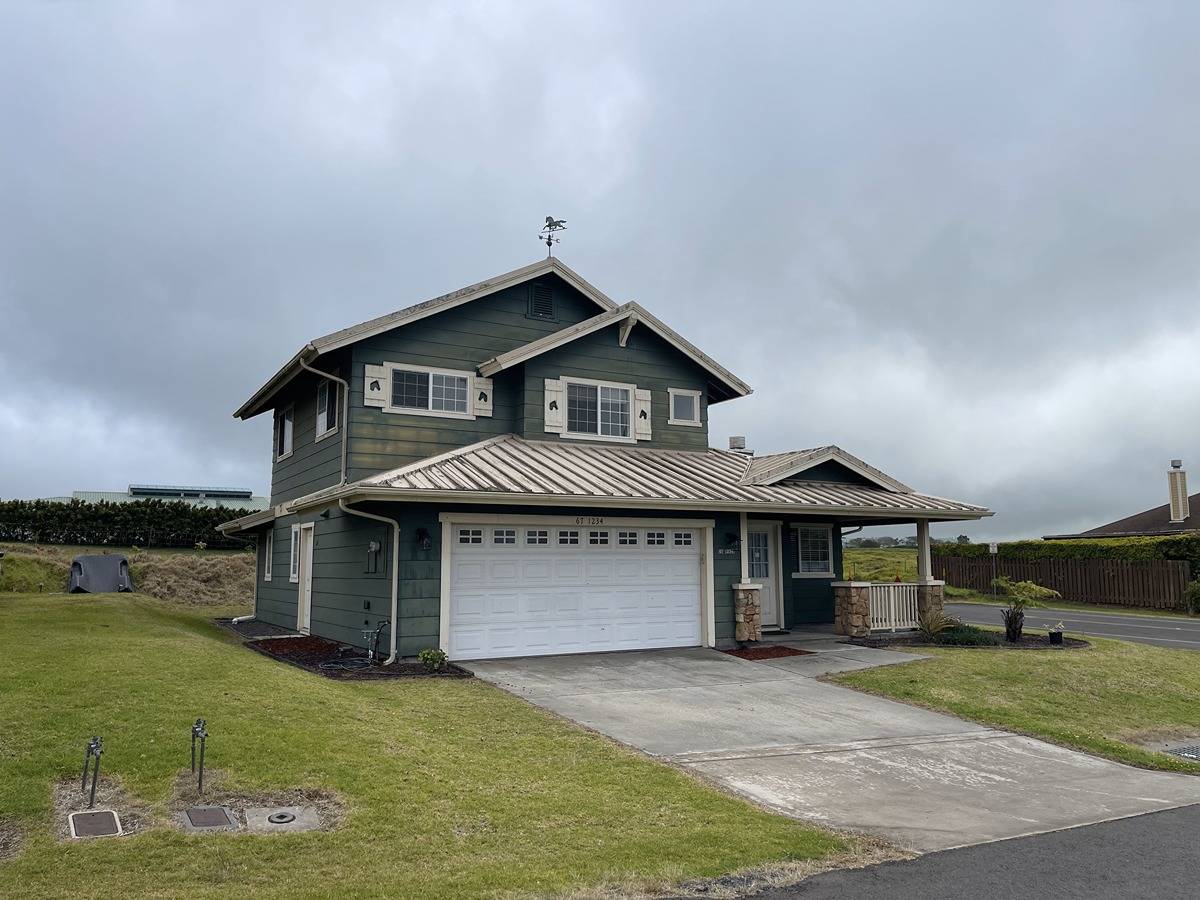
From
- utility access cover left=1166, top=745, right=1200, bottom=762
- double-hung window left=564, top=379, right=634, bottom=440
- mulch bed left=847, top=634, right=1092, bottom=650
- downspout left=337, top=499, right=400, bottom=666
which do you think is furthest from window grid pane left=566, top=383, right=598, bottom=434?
utility access cover left=1166, top=745, right=1200, bottom=762

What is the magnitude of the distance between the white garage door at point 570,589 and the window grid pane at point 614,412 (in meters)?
2.83

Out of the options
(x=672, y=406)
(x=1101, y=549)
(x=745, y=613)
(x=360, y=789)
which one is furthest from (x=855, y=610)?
(x=1101, y=549)

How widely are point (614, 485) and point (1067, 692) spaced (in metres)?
7.62

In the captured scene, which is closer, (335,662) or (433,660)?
(433,660)

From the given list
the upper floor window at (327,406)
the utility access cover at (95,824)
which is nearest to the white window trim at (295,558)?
the upper floor window at (327,406)

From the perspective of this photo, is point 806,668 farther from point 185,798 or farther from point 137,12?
point 137,12

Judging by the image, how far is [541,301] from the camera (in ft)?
61.1

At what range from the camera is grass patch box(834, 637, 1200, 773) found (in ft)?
36.0

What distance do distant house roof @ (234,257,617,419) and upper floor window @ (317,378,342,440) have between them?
61cm

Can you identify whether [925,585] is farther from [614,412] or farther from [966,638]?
[614,412]

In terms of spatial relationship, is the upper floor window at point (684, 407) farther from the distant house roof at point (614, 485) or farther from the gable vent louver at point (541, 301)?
the gable vent louver at point (541, 301)

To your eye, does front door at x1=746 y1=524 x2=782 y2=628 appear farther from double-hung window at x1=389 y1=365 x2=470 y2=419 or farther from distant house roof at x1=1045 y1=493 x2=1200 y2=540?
distant house roof at x1=1045 y1=493 x2=1200 y2=540

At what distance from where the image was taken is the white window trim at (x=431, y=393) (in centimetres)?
1645

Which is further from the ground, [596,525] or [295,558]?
[596,525]
